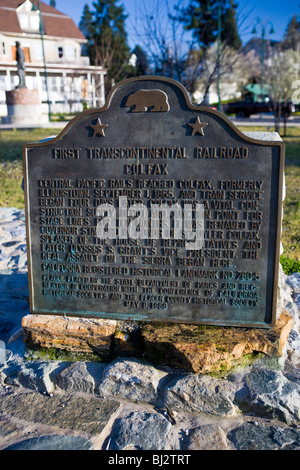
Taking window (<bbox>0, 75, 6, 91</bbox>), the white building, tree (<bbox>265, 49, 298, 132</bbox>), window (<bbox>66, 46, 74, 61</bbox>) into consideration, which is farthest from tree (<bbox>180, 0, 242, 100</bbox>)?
window (<bbox>0, 75, 6, 91</bbox>)

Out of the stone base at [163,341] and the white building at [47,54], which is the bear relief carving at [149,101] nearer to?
the stone base at [163,341]

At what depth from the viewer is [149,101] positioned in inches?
110

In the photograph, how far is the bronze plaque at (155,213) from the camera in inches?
110

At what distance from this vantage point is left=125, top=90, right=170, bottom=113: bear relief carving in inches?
110

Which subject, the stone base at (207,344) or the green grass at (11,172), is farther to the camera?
the green grass at (11,172)

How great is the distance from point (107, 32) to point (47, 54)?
18514 mm

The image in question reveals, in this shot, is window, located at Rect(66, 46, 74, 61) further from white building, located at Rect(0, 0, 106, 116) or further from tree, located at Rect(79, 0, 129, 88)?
tree, located at Rect(79, 0, 129, 88)

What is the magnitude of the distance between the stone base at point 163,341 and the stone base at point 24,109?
20.2 metres

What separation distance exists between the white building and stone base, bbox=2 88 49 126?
33.8 inches

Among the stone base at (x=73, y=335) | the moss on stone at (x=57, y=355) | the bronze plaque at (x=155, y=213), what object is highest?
the bronze plaque at (x=155, y=213)

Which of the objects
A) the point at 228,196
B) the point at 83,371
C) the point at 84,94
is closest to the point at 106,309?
the point at 83,371

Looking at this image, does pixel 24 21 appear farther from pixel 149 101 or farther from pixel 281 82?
pixel 281 82

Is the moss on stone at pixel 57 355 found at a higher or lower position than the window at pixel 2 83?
lower

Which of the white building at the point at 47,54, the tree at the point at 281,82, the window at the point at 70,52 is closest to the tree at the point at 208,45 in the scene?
the tree at the point at 281,82
